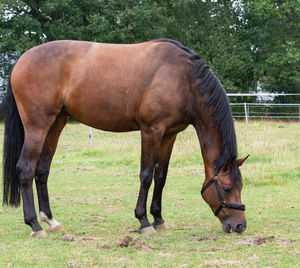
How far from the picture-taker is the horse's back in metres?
5.17

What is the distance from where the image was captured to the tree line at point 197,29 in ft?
91.8

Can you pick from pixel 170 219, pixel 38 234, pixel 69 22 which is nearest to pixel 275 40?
pixel 69 22

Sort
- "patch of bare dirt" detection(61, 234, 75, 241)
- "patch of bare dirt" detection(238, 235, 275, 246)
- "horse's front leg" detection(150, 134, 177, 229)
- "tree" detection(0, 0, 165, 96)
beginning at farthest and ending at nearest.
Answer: "tree" detection(0, 0, 165, 96)
"horse's front leg" detection(150, 134, 177, 229)
"patch of bare dirt" detection(61, 234, 75, 241)
"patch of bare dirt" detection(238, 235, 275, 246)

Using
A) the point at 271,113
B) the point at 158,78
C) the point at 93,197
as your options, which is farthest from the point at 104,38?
the point at 158,78

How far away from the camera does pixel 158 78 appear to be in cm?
513

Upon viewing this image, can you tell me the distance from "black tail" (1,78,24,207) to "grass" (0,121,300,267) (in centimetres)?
40

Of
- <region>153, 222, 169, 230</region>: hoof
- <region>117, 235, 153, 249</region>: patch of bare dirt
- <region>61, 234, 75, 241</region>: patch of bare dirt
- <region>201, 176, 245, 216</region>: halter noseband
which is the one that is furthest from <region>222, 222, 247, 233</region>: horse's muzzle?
<region>61, 234, 75, 241</region>: patch of bare dirt

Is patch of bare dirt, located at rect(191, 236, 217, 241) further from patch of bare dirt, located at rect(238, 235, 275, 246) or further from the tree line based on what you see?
the tree line

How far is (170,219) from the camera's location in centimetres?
593

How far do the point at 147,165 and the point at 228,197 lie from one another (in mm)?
969

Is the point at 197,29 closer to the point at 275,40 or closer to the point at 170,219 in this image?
the point at 275,40

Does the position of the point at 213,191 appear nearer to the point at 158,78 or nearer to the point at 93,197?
the point at 158,78

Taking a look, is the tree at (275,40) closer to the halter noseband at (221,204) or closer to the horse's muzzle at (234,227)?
the halter noseband at (221,204)

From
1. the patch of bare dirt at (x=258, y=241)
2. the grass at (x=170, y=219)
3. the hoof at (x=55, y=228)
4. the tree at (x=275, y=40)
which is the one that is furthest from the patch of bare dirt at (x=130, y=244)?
the tree at (x=275, y=40)
